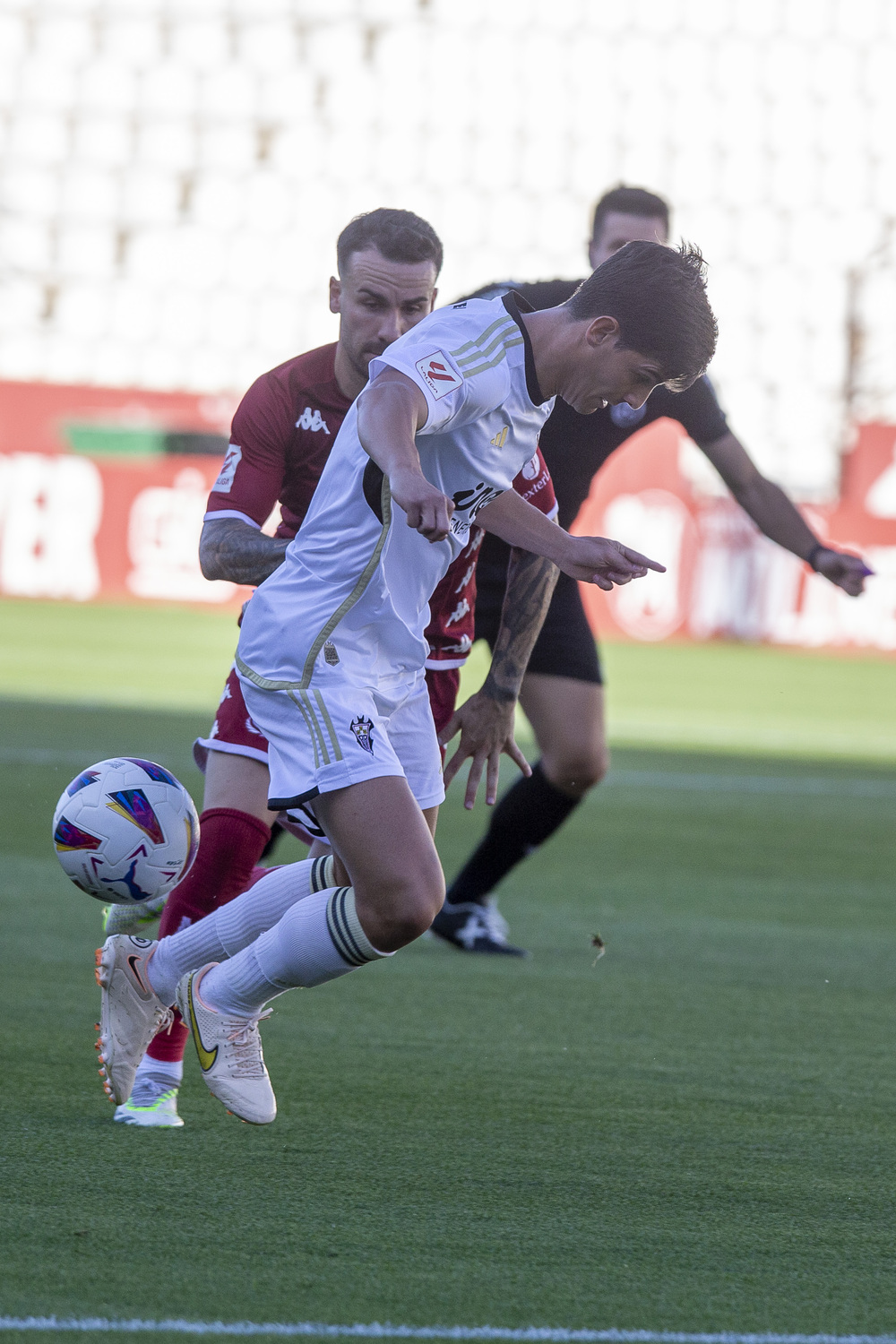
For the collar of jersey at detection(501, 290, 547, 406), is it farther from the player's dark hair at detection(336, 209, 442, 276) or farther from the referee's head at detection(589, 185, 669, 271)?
the referee's head at detection(589, 185, 669, 271)

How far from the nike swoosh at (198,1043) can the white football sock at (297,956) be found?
3cm

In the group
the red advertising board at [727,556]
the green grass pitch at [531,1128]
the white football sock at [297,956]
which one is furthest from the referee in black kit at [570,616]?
the red advertising board at [727,556]

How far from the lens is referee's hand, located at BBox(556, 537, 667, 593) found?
289 cm

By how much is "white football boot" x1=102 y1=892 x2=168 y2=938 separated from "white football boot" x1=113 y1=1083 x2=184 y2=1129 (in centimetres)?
34

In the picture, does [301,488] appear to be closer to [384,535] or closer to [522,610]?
[522,610]

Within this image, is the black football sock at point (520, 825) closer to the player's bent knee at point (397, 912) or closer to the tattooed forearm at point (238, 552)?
the tattooed forearm at point (238, 552)

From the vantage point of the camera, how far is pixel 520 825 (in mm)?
5352

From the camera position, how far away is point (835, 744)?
12.0 m

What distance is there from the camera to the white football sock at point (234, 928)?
11.0 feet

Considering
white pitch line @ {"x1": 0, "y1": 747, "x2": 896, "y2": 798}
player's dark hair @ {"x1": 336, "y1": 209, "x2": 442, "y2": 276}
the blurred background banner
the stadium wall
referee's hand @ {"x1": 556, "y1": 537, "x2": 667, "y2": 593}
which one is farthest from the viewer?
the blurred background banner

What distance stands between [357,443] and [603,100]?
76.8 ft

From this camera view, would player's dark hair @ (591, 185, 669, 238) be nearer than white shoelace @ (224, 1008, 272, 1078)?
No

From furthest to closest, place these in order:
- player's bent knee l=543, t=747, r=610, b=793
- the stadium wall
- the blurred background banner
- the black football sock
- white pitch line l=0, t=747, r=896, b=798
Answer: the blurred background banner < the stadium wall < white pitch line l=0, t=747, r=896, b=798 < the black football sock < player's bent knee l=543, t=747, r=610, b=793

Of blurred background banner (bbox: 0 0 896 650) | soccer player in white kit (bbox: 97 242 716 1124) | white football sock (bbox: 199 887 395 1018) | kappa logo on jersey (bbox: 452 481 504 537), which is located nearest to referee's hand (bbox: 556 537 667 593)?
soccer player in white kit (bbox: 97 242 716 1124)
